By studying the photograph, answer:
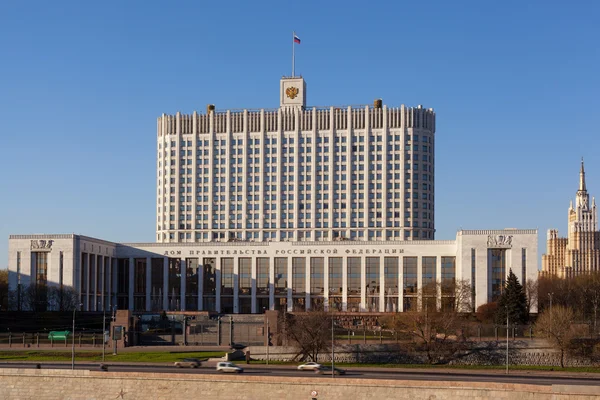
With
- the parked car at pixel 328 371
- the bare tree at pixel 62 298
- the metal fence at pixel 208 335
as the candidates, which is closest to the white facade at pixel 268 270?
the bare tree at pixel 62 298

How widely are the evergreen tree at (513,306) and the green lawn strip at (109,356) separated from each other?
1818 inches

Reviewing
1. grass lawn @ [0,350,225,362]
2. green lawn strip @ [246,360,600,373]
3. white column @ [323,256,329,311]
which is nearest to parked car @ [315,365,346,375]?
green lawn strip @ [246,360,600,373]

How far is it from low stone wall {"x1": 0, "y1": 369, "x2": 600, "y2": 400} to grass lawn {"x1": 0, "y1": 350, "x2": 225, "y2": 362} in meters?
14.8

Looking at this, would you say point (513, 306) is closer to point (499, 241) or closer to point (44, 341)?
point (499, 241)

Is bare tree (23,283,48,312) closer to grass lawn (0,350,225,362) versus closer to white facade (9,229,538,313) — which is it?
white facade (9,229,538,313)

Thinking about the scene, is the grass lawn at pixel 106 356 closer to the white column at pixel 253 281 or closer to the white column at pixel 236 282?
the white column at pixel 253 281

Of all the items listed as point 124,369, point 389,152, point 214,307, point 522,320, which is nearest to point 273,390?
point 124,369

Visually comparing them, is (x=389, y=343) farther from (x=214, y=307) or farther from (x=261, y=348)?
(x=214, y=307)

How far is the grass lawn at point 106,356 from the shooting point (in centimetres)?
9744

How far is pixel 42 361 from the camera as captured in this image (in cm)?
9800

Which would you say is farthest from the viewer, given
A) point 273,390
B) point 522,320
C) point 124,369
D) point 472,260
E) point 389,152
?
point 389,152

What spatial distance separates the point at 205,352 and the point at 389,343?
19792 millimetres

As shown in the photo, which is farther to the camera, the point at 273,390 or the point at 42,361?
the point at 42,361

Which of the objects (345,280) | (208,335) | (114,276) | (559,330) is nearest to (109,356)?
(208,335)
